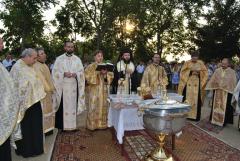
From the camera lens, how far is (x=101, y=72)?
7.24 m

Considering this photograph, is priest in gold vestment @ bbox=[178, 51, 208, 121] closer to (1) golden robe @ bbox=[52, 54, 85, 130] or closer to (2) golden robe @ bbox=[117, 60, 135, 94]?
(2) golden robe @ bbox=[117, 60, 135, 94]

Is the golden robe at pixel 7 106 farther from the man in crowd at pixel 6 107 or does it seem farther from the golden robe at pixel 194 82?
the golden robe at pixel 194 82

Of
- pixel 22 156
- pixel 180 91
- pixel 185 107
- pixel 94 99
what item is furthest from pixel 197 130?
pixel 22 156

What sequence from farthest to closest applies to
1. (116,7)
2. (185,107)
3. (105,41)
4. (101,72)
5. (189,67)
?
(105,41) → (116,7) → (189,67) → (101,72) → (185,107)

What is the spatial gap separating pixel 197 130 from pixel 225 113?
3.45ft

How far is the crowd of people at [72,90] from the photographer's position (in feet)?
17.3

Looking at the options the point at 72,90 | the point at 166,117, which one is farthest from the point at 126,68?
the point at 166,117

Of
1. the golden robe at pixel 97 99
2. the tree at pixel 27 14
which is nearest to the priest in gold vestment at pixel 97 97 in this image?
the golden robe at pixel 97 99

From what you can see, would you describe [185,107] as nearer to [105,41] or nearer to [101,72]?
[101,72]

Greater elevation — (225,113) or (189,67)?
(189,67)

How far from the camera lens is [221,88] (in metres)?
8.30

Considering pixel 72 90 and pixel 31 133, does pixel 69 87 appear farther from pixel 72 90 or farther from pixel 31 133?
pixel 31 133

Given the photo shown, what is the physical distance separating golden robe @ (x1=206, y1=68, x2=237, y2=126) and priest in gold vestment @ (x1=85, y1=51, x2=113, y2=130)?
9.09 feet

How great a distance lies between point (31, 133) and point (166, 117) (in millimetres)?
2308
